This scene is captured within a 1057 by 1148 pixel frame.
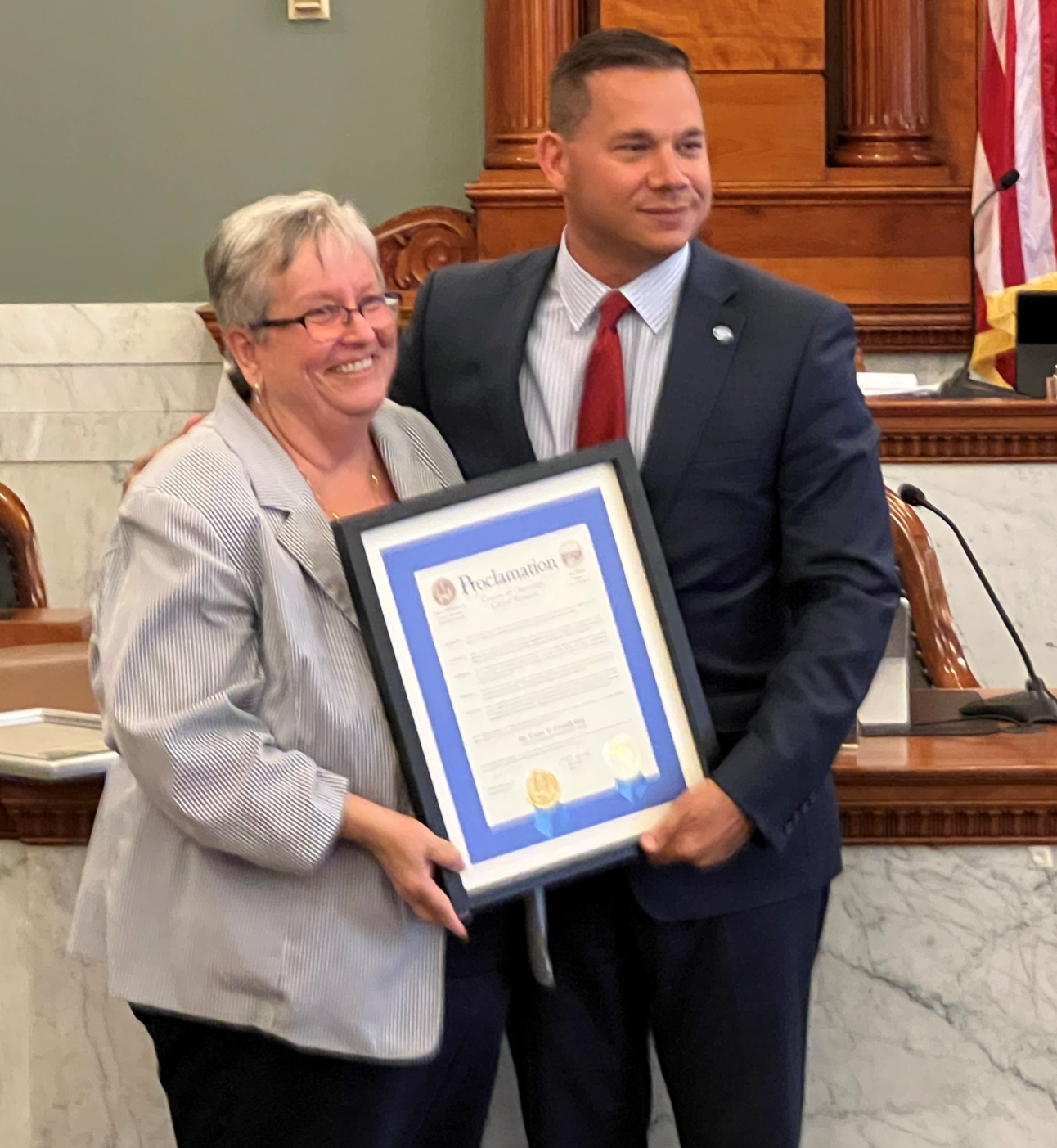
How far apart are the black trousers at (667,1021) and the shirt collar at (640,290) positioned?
2.24 ft

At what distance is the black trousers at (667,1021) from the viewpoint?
1.98 m

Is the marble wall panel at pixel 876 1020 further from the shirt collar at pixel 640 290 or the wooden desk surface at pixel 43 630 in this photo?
the wooden desk surface at pixel 43 630

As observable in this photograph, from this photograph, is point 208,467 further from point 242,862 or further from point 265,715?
point 242,862

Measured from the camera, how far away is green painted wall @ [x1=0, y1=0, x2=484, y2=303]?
6730mm

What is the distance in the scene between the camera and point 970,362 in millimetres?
6195

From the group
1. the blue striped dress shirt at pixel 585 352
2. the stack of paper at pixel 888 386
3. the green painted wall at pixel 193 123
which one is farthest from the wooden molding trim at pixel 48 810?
the green painted wall at pixel 193 123

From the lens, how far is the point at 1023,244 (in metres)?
6.29

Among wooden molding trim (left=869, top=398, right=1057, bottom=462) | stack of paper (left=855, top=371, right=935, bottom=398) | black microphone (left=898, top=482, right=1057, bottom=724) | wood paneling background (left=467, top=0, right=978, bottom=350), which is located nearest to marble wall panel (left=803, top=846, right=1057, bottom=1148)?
black microphone (left=898, top=482, right=1057, bottom=724)

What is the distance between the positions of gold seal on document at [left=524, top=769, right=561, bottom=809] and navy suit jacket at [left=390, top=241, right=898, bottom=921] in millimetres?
160

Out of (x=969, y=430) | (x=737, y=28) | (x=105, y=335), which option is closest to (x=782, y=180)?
(x=737, y=28)

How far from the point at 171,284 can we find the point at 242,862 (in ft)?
17.3

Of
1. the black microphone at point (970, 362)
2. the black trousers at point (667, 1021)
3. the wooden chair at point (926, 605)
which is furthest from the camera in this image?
the black microphone at point (970, 362)

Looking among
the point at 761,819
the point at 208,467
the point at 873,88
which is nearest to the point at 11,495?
the point at 208,467

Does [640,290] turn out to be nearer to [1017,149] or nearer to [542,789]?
[542,789]
